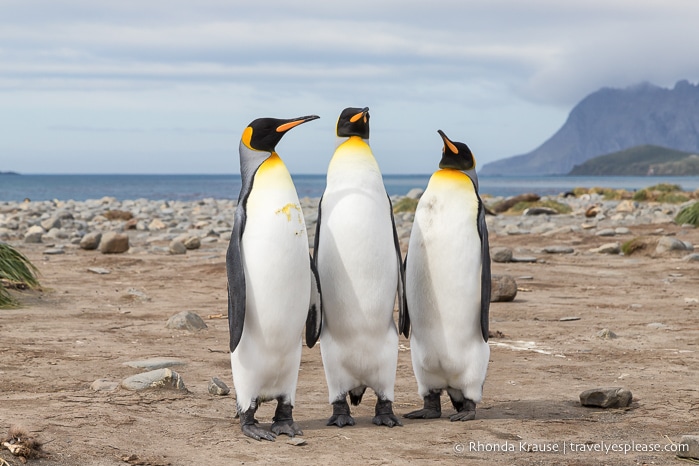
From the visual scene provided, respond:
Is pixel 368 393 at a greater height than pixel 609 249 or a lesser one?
lesser

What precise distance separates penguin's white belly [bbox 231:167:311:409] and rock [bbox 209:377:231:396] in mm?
796

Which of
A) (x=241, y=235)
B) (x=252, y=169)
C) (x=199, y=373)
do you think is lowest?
(x=199, y=373)

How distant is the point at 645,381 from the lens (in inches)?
245

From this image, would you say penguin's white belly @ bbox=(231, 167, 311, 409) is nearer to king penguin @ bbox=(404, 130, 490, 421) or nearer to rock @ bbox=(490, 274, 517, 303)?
king penguin @ bbox=(404, 130, 490, 421)

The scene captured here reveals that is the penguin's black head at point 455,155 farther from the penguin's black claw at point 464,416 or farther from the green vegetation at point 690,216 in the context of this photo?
the green vegetation at point 690,216

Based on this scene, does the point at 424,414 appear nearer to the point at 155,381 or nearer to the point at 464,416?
the point at 464,416

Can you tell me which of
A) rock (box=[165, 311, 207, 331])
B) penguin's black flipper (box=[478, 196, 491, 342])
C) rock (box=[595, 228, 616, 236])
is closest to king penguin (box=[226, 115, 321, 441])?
penguin's black flipper (box=[478, 196, 491, 342])

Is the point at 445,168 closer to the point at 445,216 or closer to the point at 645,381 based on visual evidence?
the point at 445,216

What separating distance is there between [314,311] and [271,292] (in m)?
0.43

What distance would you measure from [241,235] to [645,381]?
317 cm

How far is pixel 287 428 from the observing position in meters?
4.84

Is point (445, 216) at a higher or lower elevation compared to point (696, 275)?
higher

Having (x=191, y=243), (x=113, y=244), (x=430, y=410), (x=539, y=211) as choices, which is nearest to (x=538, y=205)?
(x=539, y=211)

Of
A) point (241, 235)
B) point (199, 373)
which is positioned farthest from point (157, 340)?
point (241, 235)
